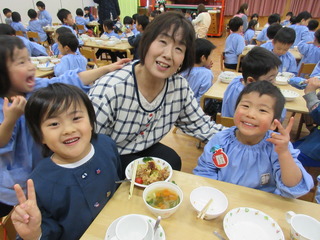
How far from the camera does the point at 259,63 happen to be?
2039 mm

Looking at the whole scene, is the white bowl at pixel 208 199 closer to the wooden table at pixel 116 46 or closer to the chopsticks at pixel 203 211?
the chopsticks at pixel 203 211

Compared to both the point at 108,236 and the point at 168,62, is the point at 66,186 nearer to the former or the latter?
the point at 108,236

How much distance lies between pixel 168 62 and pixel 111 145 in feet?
1.92

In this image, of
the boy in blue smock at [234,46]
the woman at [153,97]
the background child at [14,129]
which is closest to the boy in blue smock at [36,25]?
the boy in blue smock at [234,46]

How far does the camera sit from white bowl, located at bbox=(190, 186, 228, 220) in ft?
3.07

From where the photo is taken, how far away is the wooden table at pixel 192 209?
2.83 ft

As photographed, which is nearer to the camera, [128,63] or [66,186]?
[66,186]

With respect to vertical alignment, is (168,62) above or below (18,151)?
above

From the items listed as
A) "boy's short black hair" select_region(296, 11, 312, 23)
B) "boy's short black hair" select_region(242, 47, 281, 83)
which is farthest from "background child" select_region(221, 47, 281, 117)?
"boy's short black hair" select_region(296, 11, 312, 23)

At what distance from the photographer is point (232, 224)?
89 cm

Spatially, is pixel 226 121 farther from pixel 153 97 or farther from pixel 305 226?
pixel 305 226

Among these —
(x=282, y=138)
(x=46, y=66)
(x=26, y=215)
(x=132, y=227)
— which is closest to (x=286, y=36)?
(x=282, y=138)

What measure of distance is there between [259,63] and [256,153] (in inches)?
43.7

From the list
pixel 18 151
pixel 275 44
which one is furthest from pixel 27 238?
pixel 275 44
